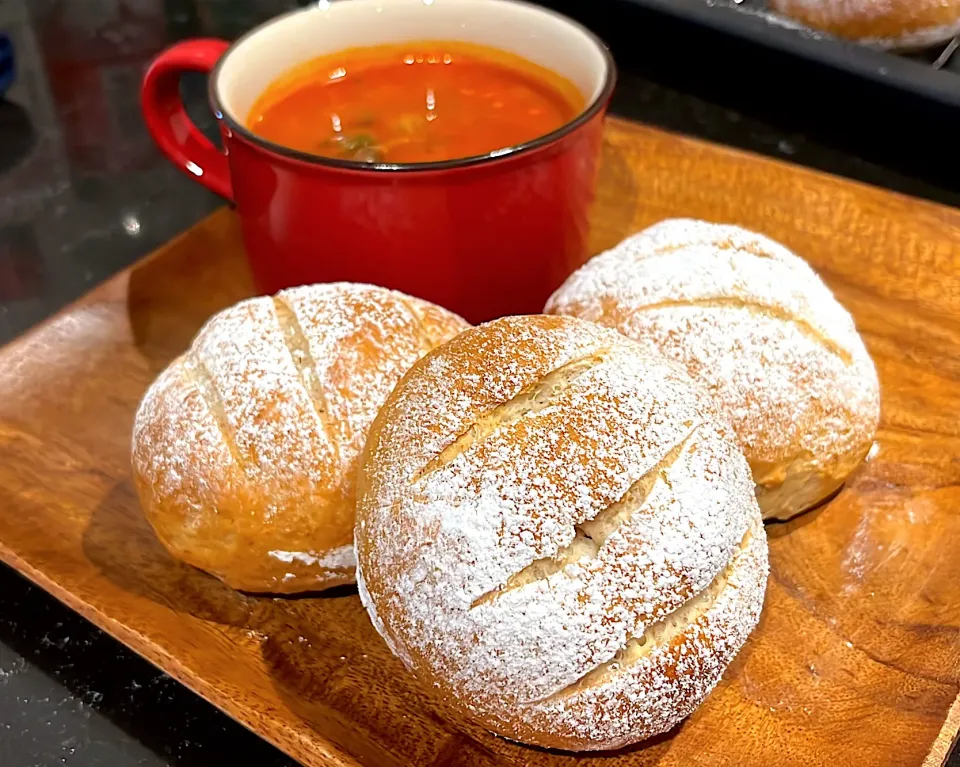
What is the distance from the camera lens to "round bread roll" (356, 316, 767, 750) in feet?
2.18

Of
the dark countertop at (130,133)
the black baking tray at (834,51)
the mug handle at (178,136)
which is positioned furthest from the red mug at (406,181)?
the black baking tray at (834,51)

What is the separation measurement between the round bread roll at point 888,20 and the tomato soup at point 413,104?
766 millimetres

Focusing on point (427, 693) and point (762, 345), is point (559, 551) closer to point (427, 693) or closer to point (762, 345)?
point (427, 693)

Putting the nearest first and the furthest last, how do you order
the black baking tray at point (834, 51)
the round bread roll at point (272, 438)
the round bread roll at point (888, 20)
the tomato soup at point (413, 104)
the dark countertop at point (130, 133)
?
the round bread roll at point (272, 438)
the dark countertop at point (130, 133)
the tomato soup at point (413, 104)
the black baking tray at point (834, 51)
the round bread roll at point (888, 20)

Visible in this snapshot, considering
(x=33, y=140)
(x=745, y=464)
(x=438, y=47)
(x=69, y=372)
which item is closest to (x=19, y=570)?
(x=69, y=372)

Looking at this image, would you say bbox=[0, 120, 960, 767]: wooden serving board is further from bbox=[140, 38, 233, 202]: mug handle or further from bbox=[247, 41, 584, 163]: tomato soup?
bbox=[247, 41, 584, 163]: tomato soup

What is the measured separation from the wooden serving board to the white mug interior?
0.28 m

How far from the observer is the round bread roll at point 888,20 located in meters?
1.56

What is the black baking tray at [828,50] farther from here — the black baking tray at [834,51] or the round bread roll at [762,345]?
the round bread roll at [762,345]

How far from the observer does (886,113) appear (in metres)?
1.51

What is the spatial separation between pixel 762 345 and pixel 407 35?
0.61 metres

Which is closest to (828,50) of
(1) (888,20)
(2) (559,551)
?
(1) (888,20)

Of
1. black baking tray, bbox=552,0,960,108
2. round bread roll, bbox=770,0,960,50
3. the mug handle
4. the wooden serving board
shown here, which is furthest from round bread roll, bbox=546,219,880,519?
round bread roll, bbox=770,0,960,50

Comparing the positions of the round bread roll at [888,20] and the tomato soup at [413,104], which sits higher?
the tomato soup at [413,104]
